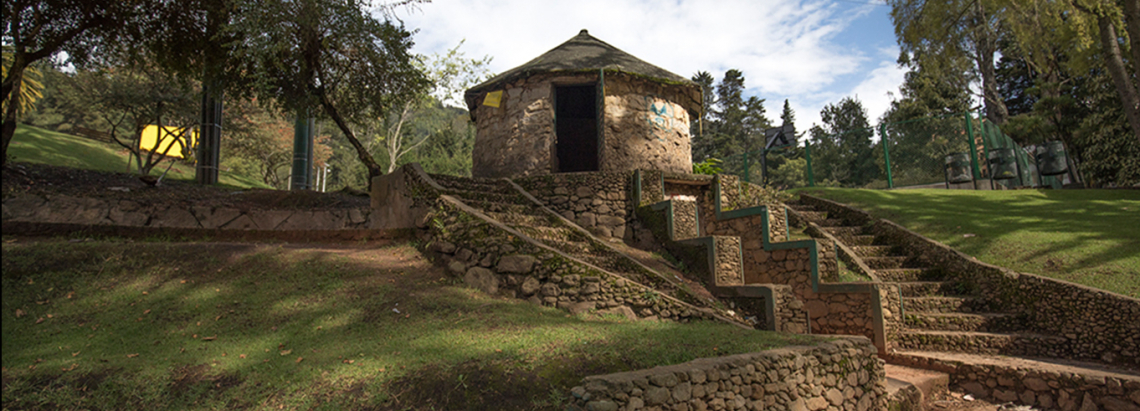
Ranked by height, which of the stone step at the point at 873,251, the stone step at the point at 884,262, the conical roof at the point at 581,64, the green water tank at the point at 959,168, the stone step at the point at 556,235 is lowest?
the stone step at the point at 884,262

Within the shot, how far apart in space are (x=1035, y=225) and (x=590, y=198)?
8.75 meters

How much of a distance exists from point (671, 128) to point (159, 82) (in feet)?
44.7

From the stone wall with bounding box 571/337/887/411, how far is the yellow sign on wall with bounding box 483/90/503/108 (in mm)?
8722

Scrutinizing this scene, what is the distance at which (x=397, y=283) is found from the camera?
699 cm

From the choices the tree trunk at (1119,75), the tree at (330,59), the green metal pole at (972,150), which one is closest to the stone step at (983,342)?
the tree trunk at (1119,75)

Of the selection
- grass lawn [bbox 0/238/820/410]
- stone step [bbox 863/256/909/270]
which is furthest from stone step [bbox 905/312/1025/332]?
grass lawn [bbox 0/238/820/410]

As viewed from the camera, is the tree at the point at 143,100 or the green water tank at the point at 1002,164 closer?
the tree at the point at 143,100

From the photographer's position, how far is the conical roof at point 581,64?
11977mm

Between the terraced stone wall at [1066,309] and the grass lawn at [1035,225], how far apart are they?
362mm

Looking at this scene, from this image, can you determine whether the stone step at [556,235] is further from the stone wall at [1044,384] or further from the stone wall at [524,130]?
the stone wall at [1044,384]

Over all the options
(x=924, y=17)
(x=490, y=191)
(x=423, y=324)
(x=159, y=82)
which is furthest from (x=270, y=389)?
(x=924, y=17)

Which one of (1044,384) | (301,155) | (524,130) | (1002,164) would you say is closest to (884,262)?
(1044,384)

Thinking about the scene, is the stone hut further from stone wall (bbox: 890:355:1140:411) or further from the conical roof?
stone wall (bbox: 890:355:1140:411)

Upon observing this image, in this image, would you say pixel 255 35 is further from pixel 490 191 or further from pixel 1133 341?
pixel 1133 341
